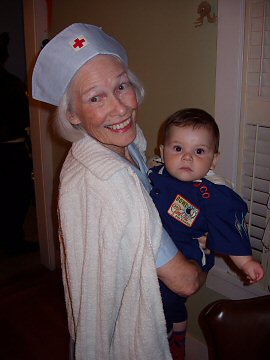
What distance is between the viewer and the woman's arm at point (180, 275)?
107 cm

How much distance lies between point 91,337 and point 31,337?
1.47 m

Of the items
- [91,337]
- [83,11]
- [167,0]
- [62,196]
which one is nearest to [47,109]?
[83,11]

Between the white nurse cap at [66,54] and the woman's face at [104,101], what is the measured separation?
24mm

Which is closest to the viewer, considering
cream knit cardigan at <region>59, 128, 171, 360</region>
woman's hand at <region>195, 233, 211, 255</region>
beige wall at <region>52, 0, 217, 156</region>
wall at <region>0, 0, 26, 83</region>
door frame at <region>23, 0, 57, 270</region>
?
cream knit cardigan at <region>59, 128, 171, 360</region>

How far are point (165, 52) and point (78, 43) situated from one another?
2.66 ft

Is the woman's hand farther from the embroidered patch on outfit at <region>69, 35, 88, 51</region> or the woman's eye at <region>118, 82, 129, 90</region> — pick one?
the embroidered patch on outfit at <region>69, 35, 88, 51</region>

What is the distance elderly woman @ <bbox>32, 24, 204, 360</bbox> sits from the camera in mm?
1000

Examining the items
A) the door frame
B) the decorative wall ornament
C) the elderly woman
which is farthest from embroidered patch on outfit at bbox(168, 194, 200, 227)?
the door frame

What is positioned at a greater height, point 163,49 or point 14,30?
point 14,30

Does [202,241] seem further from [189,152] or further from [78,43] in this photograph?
[78,43]

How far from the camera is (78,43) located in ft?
3.48

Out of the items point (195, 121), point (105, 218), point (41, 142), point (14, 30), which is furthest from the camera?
point (14, 30)

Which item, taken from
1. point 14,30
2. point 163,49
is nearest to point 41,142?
Result: point 163,49

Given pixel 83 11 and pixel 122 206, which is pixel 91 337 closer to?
pixel 122 206
